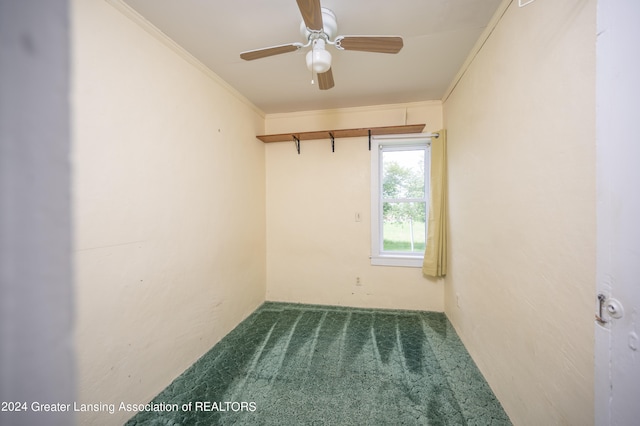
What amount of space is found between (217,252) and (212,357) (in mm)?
859

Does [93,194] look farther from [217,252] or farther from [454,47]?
[454,47]

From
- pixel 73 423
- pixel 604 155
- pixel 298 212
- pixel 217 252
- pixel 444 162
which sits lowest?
pixel 73 423

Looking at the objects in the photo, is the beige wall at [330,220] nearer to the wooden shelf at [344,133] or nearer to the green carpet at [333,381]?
the wooden shelf at [344,133]

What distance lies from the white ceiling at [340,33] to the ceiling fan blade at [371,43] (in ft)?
0.80

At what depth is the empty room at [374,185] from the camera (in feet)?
2.70

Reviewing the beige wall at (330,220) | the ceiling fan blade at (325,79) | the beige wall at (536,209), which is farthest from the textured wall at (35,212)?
the beige wall at (536,209)

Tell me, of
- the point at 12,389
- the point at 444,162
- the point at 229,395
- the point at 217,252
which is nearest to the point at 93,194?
the point at 12,389

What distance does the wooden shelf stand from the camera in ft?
7.94

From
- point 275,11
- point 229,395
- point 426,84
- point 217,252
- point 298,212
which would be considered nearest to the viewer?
point 275,11

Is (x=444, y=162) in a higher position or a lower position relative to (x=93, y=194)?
higher

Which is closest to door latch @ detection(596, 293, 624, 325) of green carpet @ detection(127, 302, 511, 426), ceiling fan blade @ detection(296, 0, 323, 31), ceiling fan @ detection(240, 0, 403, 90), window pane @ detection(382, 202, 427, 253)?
green carpet @ detection(127, 302, 511, 426)

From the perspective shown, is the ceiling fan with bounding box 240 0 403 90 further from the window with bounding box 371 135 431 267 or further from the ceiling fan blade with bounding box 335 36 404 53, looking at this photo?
the window with bounding box 371 135 431 267

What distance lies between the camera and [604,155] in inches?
26.2

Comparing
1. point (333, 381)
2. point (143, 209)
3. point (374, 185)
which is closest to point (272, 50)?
point (143, 209)
